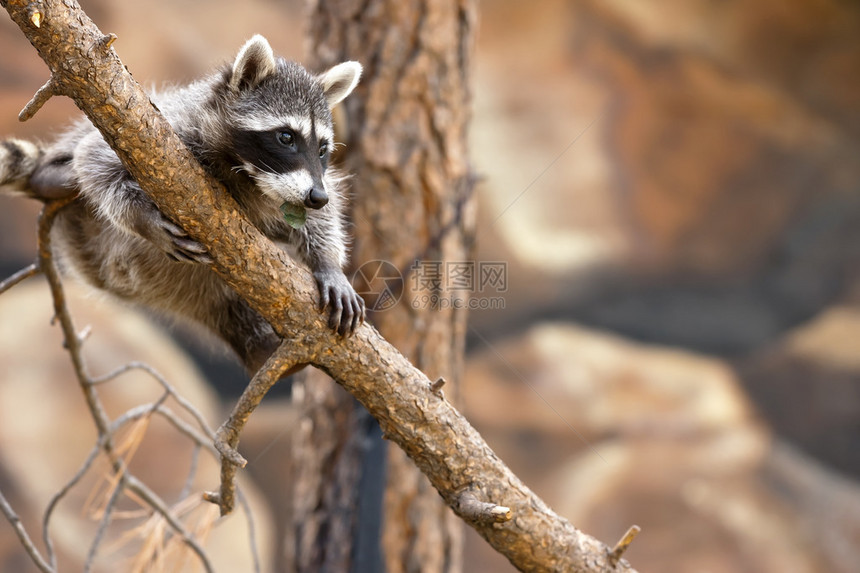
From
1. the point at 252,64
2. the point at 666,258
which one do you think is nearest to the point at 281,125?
the point at 252,64

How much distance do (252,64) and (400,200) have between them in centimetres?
89

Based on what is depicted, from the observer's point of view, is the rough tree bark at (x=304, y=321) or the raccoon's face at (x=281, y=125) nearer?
the rough tree bark at (x=304, y=321)

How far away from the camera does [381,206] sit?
281 centimetres

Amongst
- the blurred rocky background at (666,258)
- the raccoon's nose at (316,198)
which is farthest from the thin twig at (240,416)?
the blurred rocky background at (666,258)

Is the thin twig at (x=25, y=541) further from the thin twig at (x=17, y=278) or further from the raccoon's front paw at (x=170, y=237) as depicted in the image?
the raccoon's front paw at (x=170, y=237)

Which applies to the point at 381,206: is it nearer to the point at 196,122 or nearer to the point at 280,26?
the point at 196,122

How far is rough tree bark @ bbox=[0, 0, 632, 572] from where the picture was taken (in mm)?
1376

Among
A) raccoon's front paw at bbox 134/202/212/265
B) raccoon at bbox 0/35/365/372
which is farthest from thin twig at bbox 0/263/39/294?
raccoon's front paw at bbox 134/202/212/265

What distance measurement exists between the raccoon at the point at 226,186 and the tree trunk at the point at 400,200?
1.27ft

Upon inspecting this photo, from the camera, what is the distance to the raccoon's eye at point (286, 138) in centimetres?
201

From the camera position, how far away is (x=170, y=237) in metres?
1.66

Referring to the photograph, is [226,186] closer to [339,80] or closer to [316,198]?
[316,198]

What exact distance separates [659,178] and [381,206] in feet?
11.2

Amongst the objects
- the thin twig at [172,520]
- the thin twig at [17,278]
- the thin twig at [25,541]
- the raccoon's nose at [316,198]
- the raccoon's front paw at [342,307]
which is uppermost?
the raccoon's nose at [316,198]
